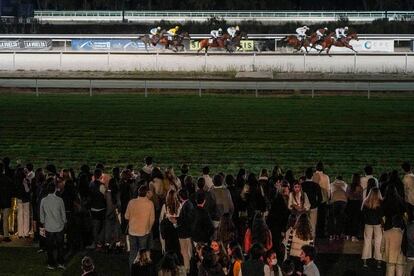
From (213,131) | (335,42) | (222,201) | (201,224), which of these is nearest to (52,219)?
(201,224)

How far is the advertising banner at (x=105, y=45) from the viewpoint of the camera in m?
45.6

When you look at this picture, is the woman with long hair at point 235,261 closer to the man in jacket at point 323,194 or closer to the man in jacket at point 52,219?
the man in jacket at point 52,219

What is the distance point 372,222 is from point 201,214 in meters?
2.48

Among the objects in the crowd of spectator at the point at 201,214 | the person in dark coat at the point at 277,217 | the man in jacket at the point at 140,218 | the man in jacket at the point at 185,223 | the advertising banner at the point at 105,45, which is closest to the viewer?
the crowd of spectator at the point at 201,214

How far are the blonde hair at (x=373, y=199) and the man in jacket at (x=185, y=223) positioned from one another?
7.73ft

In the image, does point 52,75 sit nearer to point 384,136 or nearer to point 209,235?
point 384,136

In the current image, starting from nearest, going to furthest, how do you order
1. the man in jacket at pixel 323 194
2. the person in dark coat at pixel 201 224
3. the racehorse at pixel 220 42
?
1. the person in dark coat at pixel 201 224
2. the man in jacket at pixel 323 194
3. the racehorse at pixel 220 42

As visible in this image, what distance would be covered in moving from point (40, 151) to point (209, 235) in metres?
10.3

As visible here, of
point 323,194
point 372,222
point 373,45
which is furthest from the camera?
point 373,45

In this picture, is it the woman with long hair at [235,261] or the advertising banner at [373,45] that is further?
the advertising banner at [373,45]

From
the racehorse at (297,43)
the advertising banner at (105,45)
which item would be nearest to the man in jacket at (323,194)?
the racehorse at (297,43)

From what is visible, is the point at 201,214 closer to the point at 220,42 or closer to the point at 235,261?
the point at 235,261

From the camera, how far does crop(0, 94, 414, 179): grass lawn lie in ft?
66.3

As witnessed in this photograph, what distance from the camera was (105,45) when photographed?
45625mm
